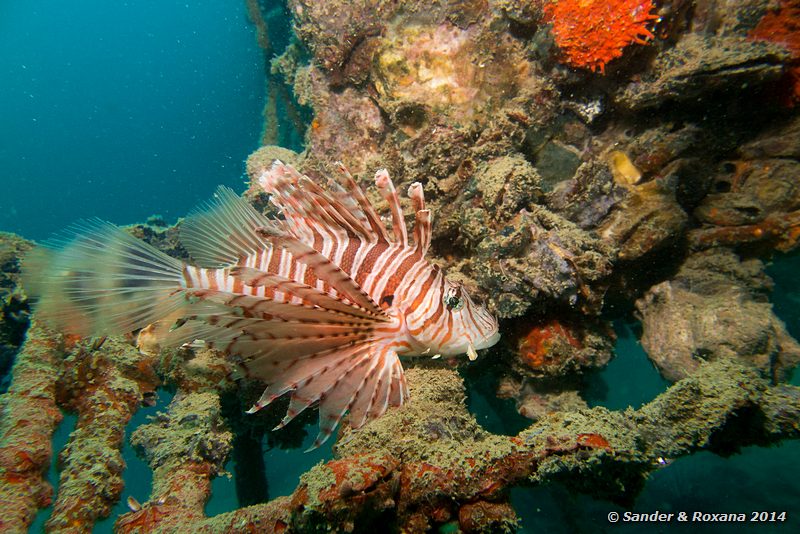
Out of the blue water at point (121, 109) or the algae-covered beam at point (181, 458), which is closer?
the algae-covered beam at point (181, 458)

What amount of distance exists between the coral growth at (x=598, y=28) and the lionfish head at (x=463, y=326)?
2992 millimetres

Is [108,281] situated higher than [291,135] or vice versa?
[291,135]

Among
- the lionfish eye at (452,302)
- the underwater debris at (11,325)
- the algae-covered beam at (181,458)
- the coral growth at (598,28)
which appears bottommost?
the algae-covered beam at (181,458)

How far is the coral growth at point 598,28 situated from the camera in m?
3.66

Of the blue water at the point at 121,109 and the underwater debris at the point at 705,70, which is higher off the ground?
the blue water at the point at 121,109

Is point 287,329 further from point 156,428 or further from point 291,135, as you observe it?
point 291,135

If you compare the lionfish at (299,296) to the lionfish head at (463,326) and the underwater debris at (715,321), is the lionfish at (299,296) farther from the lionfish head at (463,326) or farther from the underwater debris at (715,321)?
the underwater debris at (715,321)

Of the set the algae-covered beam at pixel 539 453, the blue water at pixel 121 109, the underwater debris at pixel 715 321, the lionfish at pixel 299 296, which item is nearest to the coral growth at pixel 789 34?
the underwater debris at pixel 715 321

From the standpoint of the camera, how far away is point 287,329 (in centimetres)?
214

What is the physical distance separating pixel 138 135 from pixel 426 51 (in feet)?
277

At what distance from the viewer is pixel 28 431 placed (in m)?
2.40

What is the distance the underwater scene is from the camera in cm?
195

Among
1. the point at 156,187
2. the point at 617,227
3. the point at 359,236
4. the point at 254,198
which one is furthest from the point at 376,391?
the point at 156,187

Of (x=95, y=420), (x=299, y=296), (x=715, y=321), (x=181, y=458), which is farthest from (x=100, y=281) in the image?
(x=715, y=321)
